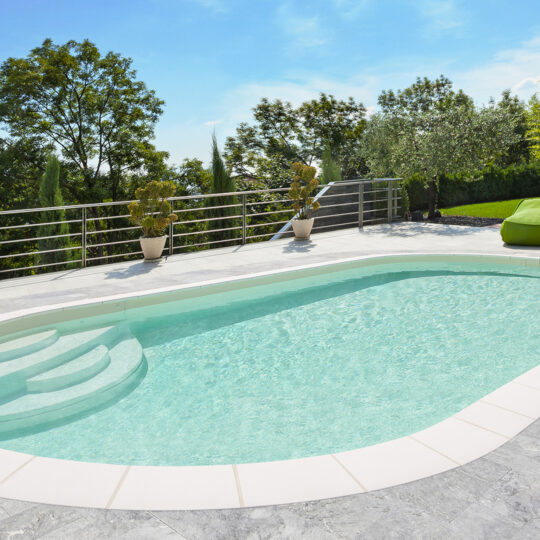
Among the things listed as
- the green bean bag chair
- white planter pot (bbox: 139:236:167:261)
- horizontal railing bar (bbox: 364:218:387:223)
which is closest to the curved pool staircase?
white planter pot (bbox: 139:236:167:261)

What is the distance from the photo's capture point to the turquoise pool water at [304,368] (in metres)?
3.42

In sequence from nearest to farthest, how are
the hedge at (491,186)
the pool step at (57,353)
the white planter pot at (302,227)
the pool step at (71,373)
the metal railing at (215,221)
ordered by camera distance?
the pool step at (71,373) → the pool step at (57,353) → the metal railing at (215,221) → the white planter pot at (302,227) → the hedge at (491,186)

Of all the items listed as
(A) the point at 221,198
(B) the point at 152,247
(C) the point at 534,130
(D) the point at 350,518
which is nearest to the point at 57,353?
(D) the point at 350,518

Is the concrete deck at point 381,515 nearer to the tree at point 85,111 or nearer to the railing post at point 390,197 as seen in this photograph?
the railing post at point 390,197

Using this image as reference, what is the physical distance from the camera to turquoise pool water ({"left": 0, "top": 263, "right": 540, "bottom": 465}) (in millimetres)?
3420

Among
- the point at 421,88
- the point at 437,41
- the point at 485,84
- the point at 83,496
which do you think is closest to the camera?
the point at 83,496

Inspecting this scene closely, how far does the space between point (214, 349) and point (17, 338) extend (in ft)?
6.91

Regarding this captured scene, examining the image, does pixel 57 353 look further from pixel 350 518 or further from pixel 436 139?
pixel 436 139

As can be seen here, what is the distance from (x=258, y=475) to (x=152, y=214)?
22.4ft

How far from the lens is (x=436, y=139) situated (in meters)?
12.1

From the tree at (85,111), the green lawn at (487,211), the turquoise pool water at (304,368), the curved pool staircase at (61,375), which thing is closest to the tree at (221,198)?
the turquoise pool water at (304,368)

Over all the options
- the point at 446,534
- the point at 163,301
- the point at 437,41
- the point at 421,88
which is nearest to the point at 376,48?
the point at 437,41

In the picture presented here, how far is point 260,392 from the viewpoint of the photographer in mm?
4160

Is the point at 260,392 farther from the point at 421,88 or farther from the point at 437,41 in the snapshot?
the point at 421,88
